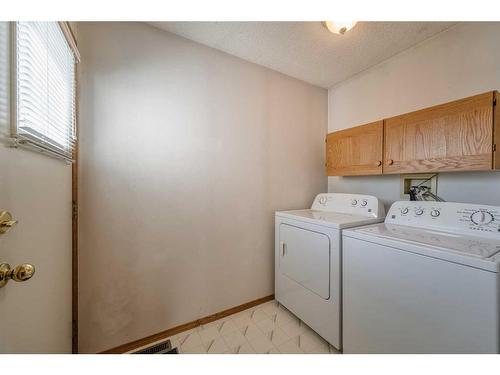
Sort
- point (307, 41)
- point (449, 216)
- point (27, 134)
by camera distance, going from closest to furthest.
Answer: point (27, 134) < point (449, 216) < point (307, 41)

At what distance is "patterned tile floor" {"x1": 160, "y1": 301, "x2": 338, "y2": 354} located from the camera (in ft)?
4.79

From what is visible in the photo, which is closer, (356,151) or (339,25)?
(339,25)

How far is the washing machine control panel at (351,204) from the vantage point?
65.9 inches

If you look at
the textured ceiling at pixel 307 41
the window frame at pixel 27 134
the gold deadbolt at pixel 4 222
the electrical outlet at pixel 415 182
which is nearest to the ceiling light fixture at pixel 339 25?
the textured ceiling at pixel 307 41

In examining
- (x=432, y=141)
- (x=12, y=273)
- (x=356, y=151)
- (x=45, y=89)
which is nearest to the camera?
(x=12, y=273)

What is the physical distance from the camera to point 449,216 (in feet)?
4.10

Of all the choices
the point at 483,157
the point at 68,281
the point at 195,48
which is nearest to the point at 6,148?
the point at 68,281

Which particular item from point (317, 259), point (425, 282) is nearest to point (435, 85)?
point (425, 282)

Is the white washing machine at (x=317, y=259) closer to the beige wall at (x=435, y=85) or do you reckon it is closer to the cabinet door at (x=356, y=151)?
the cabinet door at (x=356, y=151)

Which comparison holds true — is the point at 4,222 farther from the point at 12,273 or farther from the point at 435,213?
the point at 435,213

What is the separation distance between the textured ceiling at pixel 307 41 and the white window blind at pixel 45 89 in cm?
83

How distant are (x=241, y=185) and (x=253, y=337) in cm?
132
